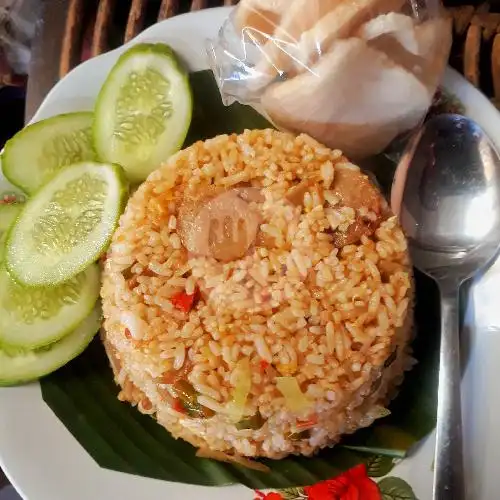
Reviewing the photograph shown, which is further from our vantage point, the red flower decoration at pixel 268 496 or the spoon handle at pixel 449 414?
the red flower decoration at pixel 268 496

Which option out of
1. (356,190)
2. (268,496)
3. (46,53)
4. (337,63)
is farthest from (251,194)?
(46,53)

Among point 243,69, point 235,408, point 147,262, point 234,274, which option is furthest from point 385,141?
point 235,408

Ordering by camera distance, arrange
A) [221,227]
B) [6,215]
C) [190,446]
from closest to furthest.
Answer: [221,227], [190,446], [6,215]

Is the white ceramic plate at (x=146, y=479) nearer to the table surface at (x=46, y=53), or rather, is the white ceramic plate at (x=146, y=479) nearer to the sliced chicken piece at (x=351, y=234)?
the sliced chicken piece at (x=351, y=234)

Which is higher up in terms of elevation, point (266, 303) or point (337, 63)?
point (337, 63)

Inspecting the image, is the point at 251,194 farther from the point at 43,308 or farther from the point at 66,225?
the point at 43,308

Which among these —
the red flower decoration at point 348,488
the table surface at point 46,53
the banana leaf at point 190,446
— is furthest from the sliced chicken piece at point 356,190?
the table surface at point 46,53
